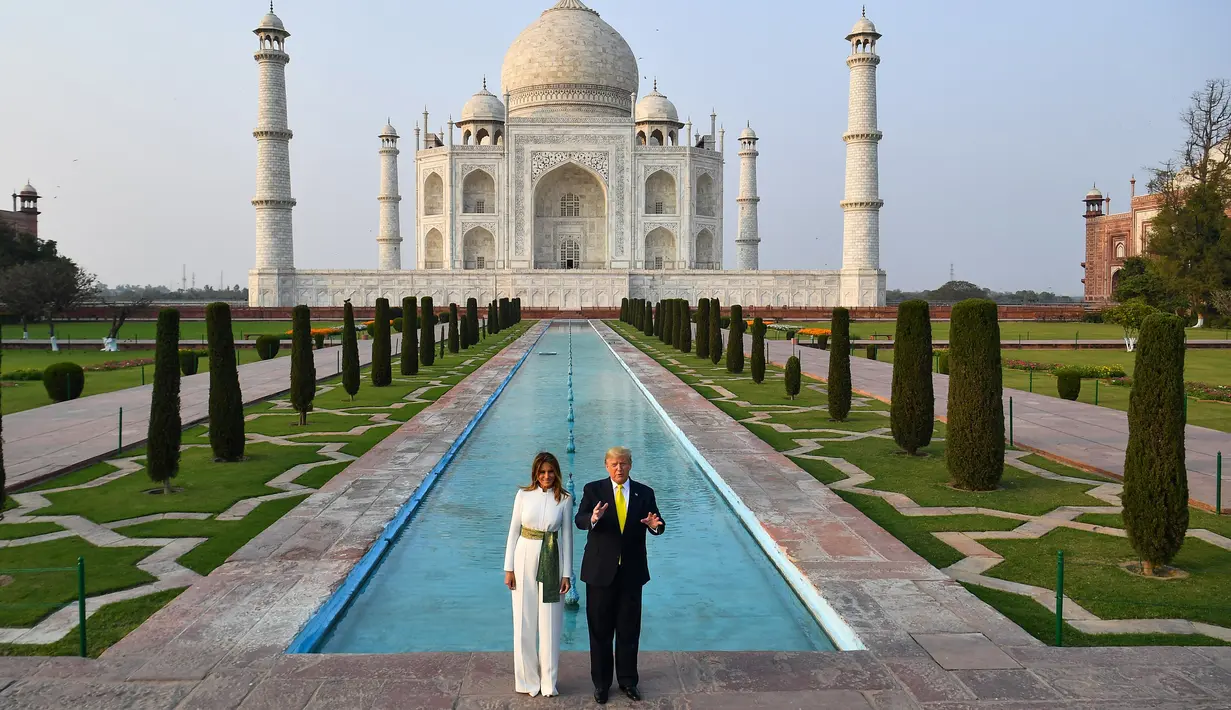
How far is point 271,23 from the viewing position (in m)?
35.6

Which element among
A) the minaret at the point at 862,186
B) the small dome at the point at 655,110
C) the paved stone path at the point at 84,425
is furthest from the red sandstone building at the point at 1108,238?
the paved stone path at the point at 84,425

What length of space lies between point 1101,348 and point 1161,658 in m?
19.3

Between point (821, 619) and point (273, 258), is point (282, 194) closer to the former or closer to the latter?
point (273, 258)

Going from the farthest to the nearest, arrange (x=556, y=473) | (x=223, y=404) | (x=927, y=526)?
(x=223, y=404), (x=927, y=526), (x=556, y=473)

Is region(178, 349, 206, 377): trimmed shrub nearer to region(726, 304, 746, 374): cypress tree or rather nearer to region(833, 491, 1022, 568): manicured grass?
region(726, 304, 746, 374): cypress tree

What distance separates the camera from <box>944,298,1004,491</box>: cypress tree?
6598mm

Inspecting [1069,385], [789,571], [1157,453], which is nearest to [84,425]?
[789,571]

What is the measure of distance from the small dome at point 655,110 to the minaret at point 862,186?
Answer: 11.5 m

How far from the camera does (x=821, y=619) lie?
4258 millimetres

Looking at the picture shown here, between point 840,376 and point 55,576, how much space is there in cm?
716

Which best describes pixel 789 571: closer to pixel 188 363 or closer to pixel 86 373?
pixel 188 363

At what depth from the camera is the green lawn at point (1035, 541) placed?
419cm

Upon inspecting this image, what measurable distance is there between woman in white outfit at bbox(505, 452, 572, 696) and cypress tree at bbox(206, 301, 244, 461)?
5066 mm

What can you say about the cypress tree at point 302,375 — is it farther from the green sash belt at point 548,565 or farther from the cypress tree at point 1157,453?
the cypress tree at point 1157,453
